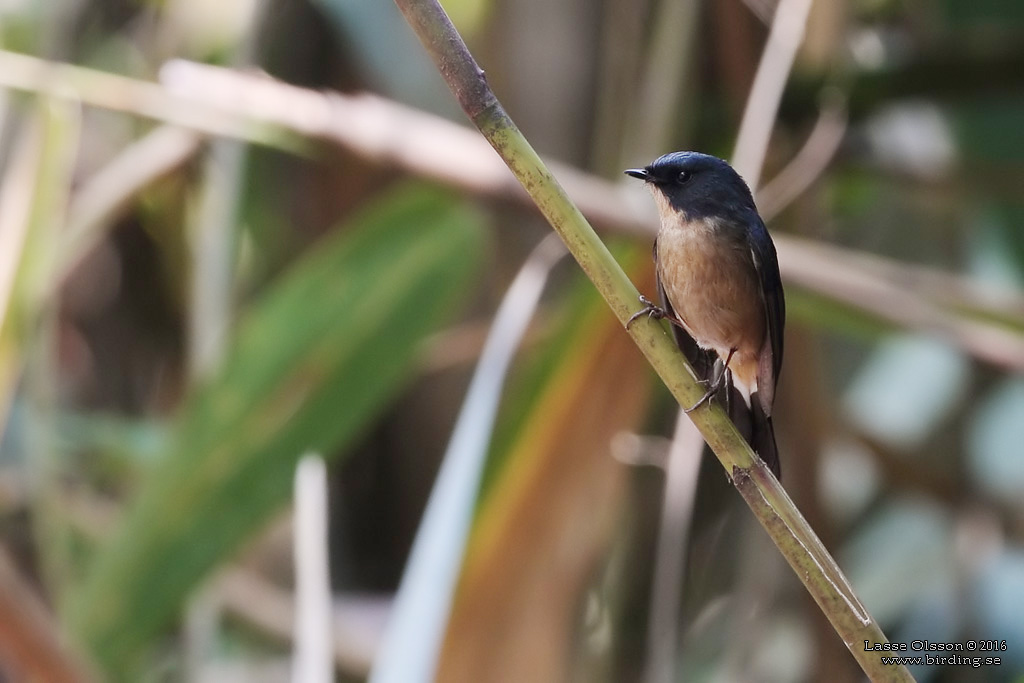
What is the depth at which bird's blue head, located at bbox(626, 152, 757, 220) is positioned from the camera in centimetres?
127

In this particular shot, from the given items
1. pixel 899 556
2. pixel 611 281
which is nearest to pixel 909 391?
pixel 899 556

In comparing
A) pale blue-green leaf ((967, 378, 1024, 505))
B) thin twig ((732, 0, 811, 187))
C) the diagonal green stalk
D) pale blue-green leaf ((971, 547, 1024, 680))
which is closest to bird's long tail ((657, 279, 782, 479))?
thin twig ((732, 0, 811, 187))

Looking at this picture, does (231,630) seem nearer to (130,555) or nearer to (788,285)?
(130,555)

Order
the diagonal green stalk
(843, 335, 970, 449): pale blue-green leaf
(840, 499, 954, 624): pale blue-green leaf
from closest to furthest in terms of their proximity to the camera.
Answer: the diagonal green stalk → (840, 499, 954, 624): pale blue-green leaf → (843, 335, 970, 449): pale blue-green leaf

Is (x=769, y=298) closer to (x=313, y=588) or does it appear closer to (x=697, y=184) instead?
(x=697, y=184)

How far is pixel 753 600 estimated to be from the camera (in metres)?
1.65

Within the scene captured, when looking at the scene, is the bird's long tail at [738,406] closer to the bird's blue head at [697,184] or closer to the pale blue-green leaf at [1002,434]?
the bird's blue head at [697,184]

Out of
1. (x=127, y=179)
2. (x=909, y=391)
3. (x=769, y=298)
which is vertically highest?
(x=127, y=179)

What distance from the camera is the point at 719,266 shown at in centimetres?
126

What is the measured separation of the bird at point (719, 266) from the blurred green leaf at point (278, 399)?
20.9 inches

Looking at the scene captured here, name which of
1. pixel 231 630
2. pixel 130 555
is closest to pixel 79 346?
pixel 231 630

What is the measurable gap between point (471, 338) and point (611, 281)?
143 cm

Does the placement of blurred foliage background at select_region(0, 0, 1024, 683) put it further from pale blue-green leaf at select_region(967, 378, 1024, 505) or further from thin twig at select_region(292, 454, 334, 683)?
thin twig at select_region(292, 454, 334, 683)

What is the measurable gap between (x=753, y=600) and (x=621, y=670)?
49cm
